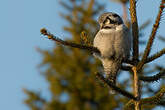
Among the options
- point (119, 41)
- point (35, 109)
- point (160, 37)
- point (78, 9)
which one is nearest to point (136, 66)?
point (119, 41)

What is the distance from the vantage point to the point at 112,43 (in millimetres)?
3807

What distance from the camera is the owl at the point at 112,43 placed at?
A: 3.74 m

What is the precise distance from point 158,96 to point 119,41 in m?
1.08

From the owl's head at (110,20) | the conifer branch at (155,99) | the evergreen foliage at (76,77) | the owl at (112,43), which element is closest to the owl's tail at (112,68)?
the owl at (112,43)

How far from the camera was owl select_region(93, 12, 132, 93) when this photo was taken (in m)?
3.74

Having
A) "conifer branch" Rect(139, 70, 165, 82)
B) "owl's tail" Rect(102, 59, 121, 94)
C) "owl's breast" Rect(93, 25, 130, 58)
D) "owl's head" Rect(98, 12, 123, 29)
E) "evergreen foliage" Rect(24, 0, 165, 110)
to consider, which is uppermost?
"evergreen foliage" Rect(24, 0, 165, 110)

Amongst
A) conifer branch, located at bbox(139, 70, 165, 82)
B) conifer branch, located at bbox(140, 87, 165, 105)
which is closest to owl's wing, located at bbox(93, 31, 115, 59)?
conifer branch, located at bbox(139, 70, 165, 82)

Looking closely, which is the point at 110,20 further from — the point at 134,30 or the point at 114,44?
the point at 134,30

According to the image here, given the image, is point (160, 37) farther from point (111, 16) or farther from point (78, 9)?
point (78, 9)

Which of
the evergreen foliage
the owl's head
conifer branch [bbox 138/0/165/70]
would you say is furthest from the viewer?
the evergreen foliage

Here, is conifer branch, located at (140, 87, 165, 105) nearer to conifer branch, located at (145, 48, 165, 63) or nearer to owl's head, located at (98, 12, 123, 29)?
conifer branch, located at (145, 48, 165, 63)

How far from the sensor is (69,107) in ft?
37.4

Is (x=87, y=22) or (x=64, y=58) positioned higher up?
(x=87, y=22)

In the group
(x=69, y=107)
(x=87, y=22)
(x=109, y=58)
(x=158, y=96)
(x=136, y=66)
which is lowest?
(x=158, y=96)
